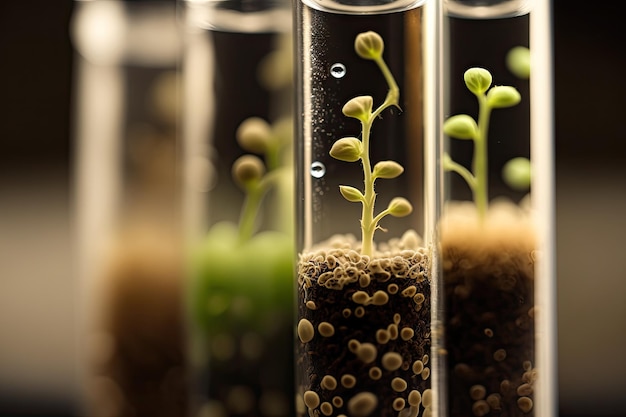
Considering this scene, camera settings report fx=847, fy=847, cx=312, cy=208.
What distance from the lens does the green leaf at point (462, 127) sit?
1.92 feet

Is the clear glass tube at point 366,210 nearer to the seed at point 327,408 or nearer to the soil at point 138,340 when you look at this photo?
the seed at point 327,408

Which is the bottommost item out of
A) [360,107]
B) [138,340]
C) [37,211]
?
[138,340]

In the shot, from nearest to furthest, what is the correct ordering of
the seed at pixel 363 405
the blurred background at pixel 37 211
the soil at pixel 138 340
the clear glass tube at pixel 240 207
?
the seed at pixel 363 405 < the clear glass tube at pixel 240 207 < the soil at pixel 138 340 < the blurred background at pixel 37 211

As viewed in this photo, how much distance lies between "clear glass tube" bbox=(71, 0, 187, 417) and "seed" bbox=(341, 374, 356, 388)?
0.38 meters

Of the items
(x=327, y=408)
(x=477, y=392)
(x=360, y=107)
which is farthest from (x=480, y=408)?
(x=360, y=107)

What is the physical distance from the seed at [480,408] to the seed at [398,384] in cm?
8

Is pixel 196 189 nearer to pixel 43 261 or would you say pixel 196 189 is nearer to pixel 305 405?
pixel 305 405

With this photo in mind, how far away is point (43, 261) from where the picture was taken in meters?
1.40

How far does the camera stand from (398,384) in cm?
51

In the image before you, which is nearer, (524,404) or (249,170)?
(524,404)

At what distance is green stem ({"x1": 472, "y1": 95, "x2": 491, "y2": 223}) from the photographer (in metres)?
0.59

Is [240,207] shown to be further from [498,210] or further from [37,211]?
[37,211]

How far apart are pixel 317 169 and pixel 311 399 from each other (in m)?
0.15

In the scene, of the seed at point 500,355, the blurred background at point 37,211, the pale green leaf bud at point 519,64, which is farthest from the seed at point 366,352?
the blurred background at point 37,211
